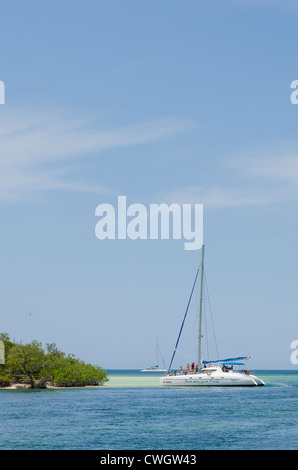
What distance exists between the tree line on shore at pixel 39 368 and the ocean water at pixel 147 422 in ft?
46.8

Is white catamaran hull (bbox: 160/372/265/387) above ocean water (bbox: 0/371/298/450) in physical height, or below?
above

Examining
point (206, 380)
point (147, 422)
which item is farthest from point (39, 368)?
point (147, 422)

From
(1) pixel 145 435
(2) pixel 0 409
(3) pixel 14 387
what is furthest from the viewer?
(3) pixel 14 387

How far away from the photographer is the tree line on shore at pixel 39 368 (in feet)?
337

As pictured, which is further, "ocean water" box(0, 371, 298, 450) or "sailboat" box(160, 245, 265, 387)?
"sailboat" box(160, 245, 265, 387)

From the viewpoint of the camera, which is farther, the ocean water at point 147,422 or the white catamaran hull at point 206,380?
the white catamaran hull at point 206,380

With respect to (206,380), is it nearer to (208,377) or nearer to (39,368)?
(208,377)

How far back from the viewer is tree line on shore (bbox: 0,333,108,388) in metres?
103

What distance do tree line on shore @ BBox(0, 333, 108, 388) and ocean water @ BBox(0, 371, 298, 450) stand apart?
14.3 metres

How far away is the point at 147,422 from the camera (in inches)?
2261
